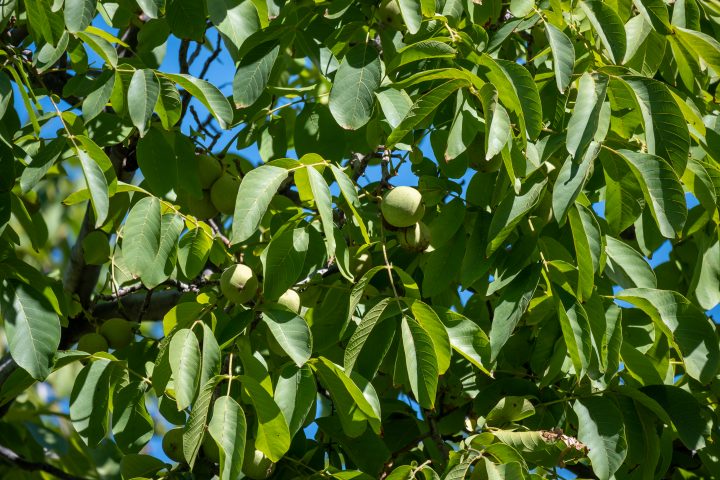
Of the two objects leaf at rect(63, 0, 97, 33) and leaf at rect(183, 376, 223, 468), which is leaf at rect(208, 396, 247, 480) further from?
leaf at rect(63, 0, 97, 33)

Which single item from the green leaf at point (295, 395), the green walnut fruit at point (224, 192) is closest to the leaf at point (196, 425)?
the green leaf at point (295, 395)

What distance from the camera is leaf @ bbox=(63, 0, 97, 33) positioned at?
6.44ft

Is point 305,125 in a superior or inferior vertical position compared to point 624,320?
superior

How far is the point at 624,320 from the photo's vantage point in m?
2.24

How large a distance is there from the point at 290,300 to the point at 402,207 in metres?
0.32

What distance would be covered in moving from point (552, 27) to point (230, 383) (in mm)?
977

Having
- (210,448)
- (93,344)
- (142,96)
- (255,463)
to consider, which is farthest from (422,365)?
(93,344)

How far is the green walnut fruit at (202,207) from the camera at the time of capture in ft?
8.25

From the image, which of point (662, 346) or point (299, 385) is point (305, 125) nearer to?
point (299, 385)

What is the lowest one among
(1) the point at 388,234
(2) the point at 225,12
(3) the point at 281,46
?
(1) the point at 388,234

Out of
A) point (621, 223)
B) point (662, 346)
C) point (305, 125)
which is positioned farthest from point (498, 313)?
point (305, 125)

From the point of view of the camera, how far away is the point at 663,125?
1865 millimetres

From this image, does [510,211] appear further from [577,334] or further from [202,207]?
[202,207]

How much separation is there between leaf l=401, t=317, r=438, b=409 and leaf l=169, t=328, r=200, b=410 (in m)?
0.41
